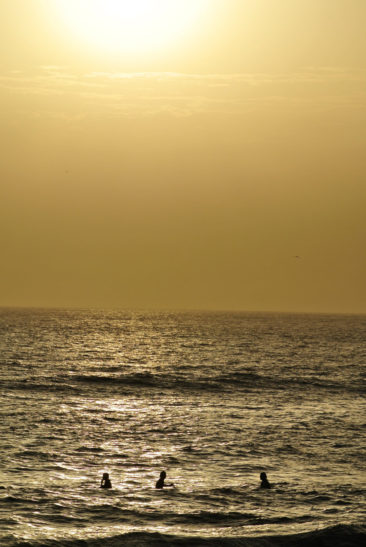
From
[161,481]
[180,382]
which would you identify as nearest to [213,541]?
[161,481]

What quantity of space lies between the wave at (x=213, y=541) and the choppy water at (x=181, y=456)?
0.09 m

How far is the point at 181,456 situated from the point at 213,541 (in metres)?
17.6

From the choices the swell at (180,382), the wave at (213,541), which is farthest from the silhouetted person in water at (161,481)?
the swell at (180,382)

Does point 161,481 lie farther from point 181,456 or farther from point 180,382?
point 180,382

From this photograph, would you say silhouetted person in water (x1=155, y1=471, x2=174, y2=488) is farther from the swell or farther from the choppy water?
the swell

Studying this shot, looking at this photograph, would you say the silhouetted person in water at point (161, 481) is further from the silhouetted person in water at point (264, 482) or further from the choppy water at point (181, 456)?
the silhouetted person in water at point (264, 482)

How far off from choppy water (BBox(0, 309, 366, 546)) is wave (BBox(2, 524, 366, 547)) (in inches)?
3.7

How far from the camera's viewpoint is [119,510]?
35.9 m

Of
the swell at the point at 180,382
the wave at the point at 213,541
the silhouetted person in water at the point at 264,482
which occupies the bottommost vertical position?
the wave at the point at 213,541

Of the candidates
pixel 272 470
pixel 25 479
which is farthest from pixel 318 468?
pixel 25 479

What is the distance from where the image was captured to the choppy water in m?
33.1

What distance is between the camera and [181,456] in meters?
48.2

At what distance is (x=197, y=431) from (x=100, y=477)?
1565cm

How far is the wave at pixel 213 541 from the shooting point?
30.3 meters
